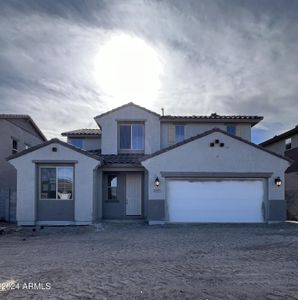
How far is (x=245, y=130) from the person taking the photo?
21219 mm

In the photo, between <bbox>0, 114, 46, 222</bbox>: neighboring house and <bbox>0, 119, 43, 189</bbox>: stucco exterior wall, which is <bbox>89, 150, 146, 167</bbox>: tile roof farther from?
<bbox>0, 119, 43, 189</bbox>: stucco exterior wall

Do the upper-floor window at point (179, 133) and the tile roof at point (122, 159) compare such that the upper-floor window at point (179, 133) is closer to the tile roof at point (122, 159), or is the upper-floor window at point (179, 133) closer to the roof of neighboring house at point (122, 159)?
the tile roof at point (122, 159)

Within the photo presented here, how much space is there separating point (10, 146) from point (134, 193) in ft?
29.5

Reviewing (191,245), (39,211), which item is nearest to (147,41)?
(191,245)

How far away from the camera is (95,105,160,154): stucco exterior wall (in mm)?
19844

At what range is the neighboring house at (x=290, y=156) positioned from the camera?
20484 mm

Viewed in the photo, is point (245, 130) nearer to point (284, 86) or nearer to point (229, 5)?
point (284, 86)

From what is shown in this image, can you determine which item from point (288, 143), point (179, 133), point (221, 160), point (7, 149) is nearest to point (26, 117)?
point (7, 149)

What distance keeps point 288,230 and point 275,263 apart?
682 centimetres

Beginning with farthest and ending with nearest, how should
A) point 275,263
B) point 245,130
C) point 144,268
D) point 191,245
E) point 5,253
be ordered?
point 245,130, point 191,245, point 5,253, point 275,263, point 144,268

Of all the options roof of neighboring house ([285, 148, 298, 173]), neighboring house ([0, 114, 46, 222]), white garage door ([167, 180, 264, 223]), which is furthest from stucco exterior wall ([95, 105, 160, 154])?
roof of neighboring house ([285, 148, 298, 173])

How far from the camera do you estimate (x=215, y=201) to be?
17.0 metres

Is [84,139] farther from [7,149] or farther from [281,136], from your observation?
[281,136]

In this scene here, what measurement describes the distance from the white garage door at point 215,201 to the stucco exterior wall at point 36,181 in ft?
13.3
